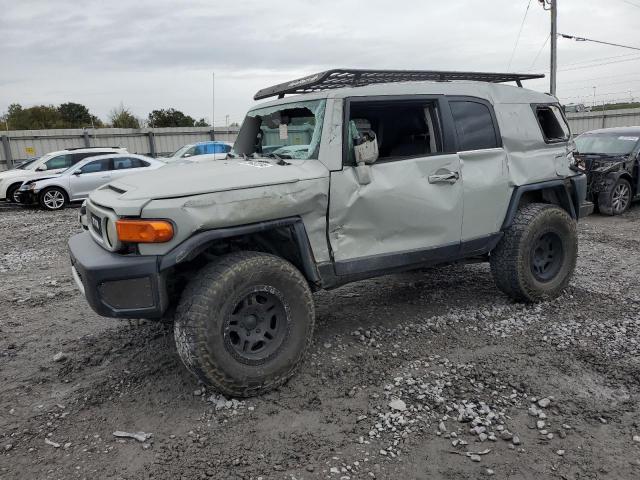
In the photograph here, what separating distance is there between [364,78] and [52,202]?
37.8ft

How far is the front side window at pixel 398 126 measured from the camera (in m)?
3.89

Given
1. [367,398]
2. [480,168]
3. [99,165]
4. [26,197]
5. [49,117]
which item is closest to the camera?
[367,398]

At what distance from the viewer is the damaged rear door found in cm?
363

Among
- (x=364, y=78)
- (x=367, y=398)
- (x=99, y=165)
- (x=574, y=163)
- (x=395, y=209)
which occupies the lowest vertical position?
(x=367, y=398)

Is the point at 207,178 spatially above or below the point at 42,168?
above

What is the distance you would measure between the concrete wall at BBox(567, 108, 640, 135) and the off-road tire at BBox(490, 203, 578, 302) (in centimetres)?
2538

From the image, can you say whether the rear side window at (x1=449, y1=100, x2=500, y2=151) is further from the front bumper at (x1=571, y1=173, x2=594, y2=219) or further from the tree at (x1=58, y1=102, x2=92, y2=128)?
the tree at (x1=58, y1=102, x2=92, y2=128)


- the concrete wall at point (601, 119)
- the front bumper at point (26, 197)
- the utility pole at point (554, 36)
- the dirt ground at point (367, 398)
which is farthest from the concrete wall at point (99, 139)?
the dirt ground at point (367, 398)

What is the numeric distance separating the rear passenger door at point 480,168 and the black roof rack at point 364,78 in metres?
0.38

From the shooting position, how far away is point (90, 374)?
12.2ft

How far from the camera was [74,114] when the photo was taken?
5228cm

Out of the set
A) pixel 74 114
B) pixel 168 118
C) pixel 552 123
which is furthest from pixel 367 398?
pixel 74 114

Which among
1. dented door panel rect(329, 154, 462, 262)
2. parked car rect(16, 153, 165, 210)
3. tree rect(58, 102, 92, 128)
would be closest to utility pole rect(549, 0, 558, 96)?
parked car rect(16, 153, 165, 210)

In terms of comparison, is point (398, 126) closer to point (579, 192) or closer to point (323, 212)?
point (323, 212)
